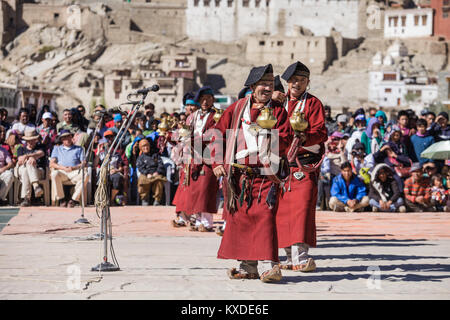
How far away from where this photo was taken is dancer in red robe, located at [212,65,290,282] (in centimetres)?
724

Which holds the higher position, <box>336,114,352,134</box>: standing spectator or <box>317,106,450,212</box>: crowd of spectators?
<box>336,114,352,134</box>: standing spectator

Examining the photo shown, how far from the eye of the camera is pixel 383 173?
14.9 m

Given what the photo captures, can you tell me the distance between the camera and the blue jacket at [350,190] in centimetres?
1484

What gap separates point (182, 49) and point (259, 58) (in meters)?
8.33

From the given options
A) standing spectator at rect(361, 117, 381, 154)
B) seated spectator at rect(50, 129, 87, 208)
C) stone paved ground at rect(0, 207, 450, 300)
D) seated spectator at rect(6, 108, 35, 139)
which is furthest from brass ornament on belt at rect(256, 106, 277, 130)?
seated spectator at rect(6, 108, 35, 139)

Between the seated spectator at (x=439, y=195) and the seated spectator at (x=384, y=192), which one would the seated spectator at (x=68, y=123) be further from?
the seated spectator at (x=439, y=195)

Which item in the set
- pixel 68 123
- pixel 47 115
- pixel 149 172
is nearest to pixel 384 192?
pixel 149 172

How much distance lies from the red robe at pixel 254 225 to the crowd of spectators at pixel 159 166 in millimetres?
6921

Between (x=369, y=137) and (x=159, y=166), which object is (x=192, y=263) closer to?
(x=159, y=166)

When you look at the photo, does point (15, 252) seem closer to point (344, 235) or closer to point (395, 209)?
point (344, 235)

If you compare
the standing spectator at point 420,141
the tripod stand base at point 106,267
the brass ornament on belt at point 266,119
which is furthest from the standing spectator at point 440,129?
the tripod stand base at point 106,267

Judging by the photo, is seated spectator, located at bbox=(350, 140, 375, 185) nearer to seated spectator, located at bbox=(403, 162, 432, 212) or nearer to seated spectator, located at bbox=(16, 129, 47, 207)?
seated spectator, located at bbox=(403, 162, 432, 212)

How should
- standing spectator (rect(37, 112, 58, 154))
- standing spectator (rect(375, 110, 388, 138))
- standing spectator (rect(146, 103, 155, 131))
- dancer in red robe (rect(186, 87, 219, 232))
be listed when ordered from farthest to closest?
1. standing spectator (rect(146, 103, 155, 131))
2. standing spectator (rect(375, 110, 388, 138))
3. standing spectator (rect(37, 112, 58, 154))
4. dancer in red robe (rect(186, 87, 219, 232))

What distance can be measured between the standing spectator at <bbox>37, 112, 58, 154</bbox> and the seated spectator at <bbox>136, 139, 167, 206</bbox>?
1.59 meters
